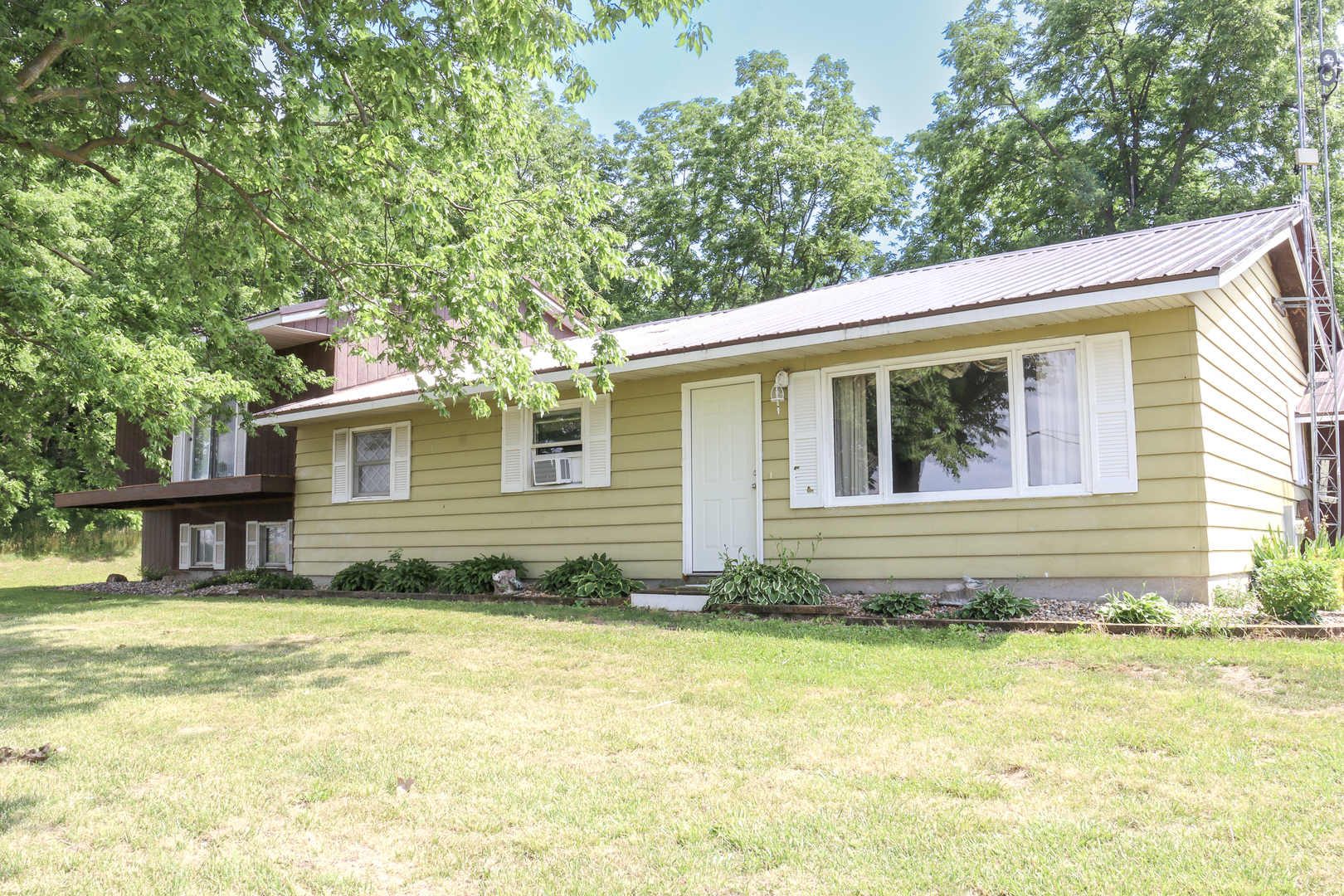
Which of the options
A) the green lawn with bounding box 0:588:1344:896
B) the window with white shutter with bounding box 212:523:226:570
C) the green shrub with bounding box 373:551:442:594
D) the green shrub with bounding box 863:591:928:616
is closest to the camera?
the green lawn with bounding box 0:588:1344:896

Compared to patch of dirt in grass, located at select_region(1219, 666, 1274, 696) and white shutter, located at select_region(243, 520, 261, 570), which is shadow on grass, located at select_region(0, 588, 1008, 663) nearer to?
patch of dirt in grass, located at select_region(1219, 666, 1274, 696)

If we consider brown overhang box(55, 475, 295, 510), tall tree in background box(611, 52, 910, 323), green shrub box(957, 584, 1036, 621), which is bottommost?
green shrub box(957, 584, 1036, 621)

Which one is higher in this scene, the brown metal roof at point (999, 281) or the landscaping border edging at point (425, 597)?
the brown metal roof at point (999, 281)

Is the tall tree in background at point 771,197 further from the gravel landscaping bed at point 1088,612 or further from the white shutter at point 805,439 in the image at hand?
the gravel landscaping bed at point 1088,612

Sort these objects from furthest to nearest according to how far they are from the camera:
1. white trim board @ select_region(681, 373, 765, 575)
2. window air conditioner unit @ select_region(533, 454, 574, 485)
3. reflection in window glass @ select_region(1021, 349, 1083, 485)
Answer: window air conditioner unit @ select_region(533, 454, 574, 485), white trim board @ select_region(681, 373, 765, 575), reflection in window glass @ select_region(1021, 349, 1083, 485)

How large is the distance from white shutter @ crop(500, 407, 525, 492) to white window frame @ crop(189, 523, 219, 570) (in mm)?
9180

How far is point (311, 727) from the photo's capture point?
14.4 ft

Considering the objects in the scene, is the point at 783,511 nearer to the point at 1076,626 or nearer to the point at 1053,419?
the point at 1053,419

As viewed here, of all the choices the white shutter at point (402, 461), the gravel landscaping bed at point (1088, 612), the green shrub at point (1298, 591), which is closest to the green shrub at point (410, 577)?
the white shutter at point (402, 461)

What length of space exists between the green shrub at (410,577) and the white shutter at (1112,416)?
323 inches

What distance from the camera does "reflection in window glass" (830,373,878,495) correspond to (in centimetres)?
895

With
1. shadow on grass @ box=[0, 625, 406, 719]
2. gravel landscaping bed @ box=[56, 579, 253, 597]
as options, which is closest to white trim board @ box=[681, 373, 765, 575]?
shadow on grass @ box=[0, 625, 406, 719]

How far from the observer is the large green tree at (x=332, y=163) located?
20.8 feet

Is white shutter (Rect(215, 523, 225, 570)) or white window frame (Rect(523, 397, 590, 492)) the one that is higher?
white window frame (Rect(523, 397, 590, 492))
